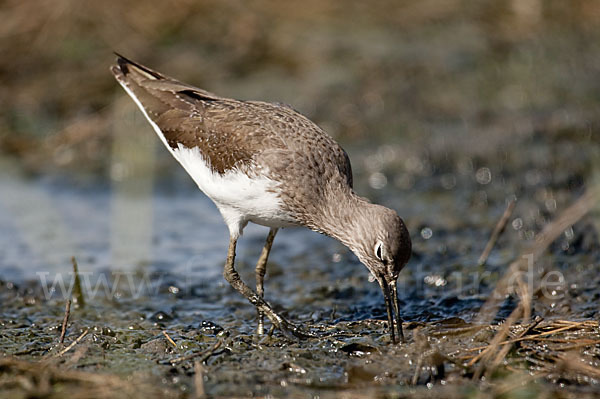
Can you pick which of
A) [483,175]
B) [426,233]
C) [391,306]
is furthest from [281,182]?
[483,175]

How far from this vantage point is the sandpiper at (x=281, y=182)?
18.9ft

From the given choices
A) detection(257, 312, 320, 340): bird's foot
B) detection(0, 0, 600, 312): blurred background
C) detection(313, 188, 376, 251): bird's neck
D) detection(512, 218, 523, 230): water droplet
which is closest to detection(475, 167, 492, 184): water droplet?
detection(0, 0, 600, 312): blurred background

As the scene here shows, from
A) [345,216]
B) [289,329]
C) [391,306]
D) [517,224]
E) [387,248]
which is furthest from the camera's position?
[517,224]

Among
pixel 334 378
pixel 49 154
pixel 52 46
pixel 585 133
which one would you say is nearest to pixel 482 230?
pixel 585 133

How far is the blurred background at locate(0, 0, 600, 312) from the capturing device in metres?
8.30

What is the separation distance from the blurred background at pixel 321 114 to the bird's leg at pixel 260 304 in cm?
102

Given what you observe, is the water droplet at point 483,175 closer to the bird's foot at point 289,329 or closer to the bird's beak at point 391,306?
the bird's beak at point 391,306

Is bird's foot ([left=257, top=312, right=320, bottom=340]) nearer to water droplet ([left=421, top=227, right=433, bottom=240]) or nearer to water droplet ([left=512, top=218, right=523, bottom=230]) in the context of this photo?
water droplet ([left=421, top=227, right=433, bottom=240])

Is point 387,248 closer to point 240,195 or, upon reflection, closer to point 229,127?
point 240,195

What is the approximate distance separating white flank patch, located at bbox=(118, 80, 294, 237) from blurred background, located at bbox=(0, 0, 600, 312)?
136cm

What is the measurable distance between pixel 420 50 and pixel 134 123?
4285 millimetres

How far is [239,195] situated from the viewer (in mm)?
6160

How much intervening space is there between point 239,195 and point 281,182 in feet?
1.25

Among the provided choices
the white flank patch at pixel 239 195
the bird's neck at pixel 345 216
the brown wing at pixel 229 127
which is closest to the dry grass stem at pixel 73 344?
the white flank patch at pixel 239 195
